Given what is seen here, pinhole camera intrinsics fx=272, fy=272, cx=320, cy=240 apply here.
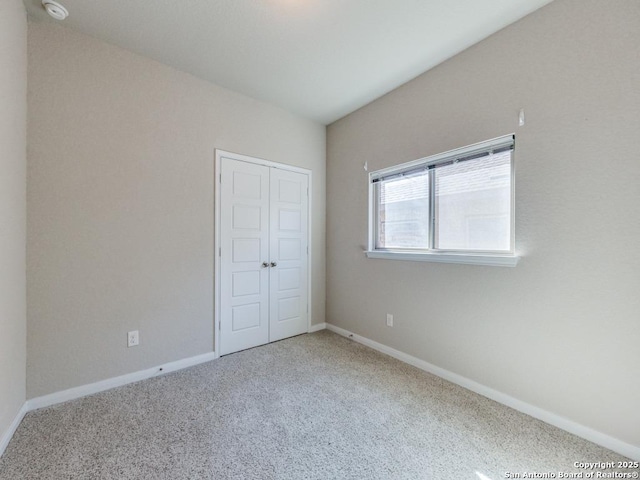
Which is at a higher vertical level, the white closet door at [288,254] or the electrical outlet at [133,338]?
the white closet door at [288,254]

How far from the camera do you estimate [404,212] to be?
2918 millimetres

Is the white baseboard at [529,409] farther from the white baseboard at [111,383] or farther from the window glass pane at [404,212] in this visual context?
the white baseboard at [111,383]

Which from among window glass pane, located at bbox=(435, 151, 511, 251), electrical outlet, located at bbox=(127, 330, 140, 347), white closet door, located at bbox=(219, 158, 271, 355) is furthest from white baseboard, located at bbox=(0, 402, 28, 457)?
window glass pane, located at bbox=(435, 151, 511, 251)

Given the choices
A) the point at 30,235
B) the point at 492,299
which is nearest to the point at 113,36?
the point at 30,235

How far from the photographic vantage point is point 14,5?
171 centimetres

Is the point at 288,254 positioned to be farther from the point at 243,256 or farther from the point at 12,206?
the point at 12,206

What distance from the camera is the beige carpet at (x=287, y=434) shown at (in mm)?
1464

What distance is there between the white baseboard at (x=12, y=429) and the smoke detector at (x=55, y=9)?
271 centimetres

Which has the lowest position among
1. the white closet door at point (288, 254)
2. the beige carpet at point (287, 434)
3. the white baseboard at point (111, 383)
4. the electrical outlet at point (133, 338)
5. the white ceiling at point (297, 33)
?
the beige carpet at point (287, 434)

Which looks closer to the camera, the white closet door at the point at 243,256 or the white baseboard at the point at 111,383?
the white baseboard at the point at 111,383

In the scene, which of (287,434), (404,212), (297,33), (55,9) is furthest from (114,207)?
(404,212)

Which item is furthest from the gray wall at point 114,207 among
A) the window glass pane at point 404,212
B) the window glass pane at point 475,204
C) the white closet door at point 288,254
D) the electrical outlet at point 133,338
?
the window glass pane at point 475,204

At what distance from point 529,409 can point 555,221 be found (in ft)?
4.35

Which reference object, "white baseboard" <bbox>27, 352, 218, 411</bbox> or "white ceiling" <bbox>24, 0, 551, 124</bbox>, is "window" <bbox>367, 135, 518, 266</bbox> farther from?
"white baseboard" <bbox>27, 352, 218, 411</bbox>
